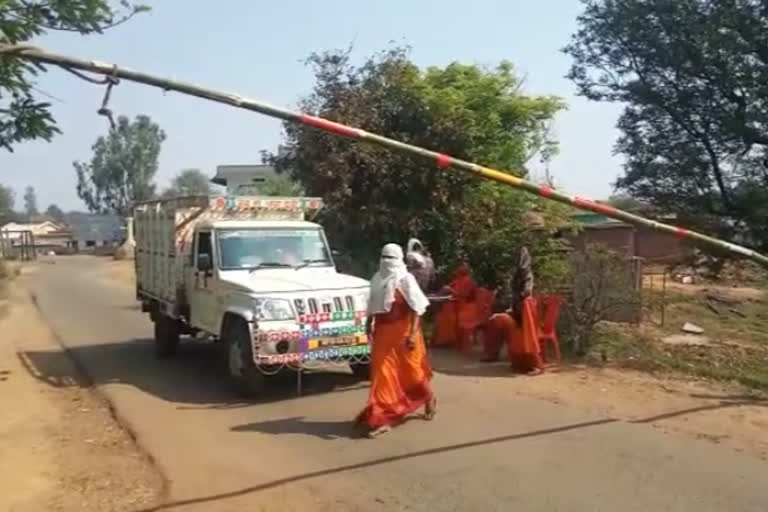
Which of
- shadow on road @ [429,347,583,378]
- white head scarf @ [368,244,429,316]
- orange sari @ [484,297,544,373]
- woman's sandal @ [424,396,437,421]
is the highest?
white head scarf @ [368,244,429,316]

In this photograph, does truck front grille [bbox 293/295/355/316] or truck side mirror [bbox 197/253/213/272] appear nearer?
truck front grille [bbox 293/295/355/316]

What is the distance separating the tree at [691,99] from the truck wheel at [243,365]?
25.8ft

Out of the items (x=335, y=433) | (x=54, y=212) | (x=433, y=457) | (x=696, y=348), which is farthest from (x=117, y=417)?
(x=54, y=212)

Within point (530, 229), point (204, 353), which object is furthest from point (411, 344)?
point (530, 229)

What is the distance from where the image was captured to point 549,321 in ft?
36.8

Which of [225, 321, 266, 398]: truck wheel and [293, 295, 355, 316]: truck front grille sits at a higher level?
[293, 295, 355, 316]: truck front grille

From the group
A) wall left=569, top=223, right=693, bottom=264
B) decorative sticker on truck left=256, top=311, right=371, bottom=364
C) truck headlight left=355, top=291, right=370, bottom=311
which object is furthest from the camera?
wall left=569, top=223, right=693, bottom=264

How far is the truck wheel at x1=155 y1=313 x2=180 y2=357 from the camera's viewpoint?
13.0 meters

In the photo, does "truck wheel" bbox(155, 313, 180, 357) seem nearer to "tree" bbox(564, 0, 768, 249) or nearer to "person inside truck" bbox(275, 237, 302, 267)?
"person inside truck" bbox(275, 237, 302, 267)

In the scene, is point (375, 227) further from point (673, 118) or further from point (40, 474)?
point (40, 474)

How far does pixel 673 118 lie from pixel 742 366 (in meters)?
4.56

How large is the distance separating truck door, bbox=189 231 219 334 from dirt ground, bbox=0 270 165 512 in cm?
161

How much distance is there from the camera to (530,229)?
1526 centimetres

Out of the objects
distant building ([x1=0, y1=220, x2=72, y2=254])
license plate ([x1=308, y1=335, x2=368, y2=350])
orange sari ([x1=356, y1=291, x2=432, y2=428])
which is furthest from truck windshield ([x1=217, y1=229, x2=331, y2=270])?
distant building ([x1=0, y1=220, x2=72, y2=254])
